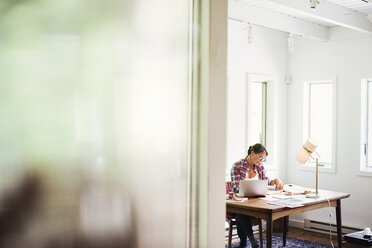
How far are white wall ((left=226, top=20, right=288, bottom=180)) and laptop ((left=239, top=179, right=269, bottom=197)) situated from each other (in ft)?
3.96

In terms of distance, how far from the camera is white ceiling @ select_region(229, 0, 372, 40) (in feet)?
15.9

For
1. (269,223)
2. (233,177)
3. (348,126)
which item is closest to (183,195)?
(269,223)

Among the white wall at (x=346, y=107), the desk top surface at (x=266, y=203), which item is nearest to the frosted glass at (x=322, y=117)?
the white wall at (x=346, y=107)

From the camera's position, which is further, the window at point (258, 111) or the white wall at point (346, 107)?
the window at point (258, 111)

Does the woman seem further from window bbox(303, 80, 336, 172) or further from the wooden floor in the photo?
window bbox(303, 80, 336, 172)

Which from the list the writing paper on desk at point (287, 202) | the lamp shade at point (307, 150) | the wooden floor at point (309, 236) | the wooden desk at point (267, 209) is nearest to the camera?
the wooden desk at point (267, 209)

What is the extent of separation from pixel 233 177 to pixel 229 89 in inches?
55.7

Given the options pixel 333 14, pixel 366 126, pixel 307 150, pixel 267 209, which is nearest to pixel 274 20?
pixel 333 14

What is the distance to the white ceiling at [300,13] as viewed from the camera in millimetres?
4832

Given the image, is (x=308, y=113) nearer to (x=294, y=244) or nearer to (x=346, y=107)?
(x=346, y=107)

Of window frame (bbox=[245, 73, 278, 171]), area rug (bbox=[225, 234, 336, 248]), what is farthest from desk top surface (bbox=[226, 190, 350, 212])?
window frame (bbox=[245, 73, 278, 171])

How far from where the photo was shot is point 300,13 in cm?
520

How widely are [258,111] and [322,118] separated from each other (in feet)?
3.01

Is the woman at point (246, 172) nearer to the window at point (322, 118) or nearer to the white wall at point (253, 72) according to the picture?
the white wall at point (253, 72)
